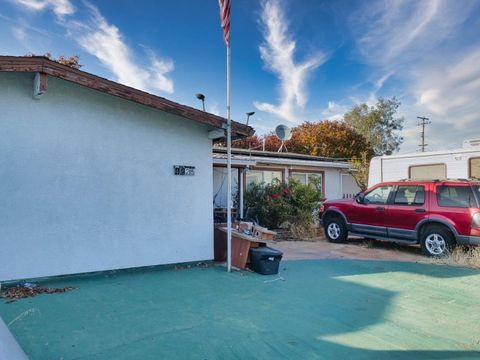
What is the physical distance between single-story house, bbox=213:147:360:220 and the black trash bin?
10.2 feet

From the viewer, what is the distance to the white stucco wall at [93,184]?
565 cm

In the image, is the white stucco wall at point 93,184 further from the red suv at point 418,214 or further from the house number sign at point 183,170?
the red suv at point 418,214

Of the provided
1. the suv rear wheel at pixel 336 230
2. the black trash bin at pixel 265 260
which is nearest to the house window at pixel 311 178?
the suv rear wheel at pixel 336 230

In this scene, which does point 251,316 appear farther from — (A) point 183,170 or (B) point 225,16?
(B) point 225,16

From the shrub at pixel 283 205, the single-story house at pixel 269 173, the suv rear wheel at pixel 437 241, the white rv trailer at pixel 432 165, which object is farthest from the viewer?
the shrub at pixel 283 205

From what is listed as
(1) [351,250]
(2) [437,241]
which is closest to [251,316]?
(1) [351,250]

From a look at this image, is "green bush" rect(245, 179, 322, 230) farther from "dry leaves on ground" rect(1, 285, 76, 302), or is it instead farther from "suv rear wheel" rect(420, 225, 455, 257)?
"dry leaves on ground" rect(1, 285, 76, 302)

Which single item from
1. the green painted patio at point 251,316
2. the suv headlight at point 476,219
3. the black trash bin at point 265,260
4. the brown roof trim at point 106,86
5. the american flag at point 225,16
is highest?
the american flag at point 225,16

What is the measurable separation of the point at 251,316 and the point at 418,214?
6431 millimetres

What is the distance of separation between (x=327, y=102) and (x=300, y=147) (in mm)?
9744

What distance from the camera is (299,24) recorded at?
11664 mm

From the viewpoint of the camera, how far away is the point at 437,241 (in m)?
8.58

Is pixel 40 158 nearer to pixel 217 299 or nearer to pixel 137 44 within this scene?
pixel 217 299

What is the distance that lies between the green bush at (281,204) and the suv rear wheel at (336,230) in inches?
44.8
